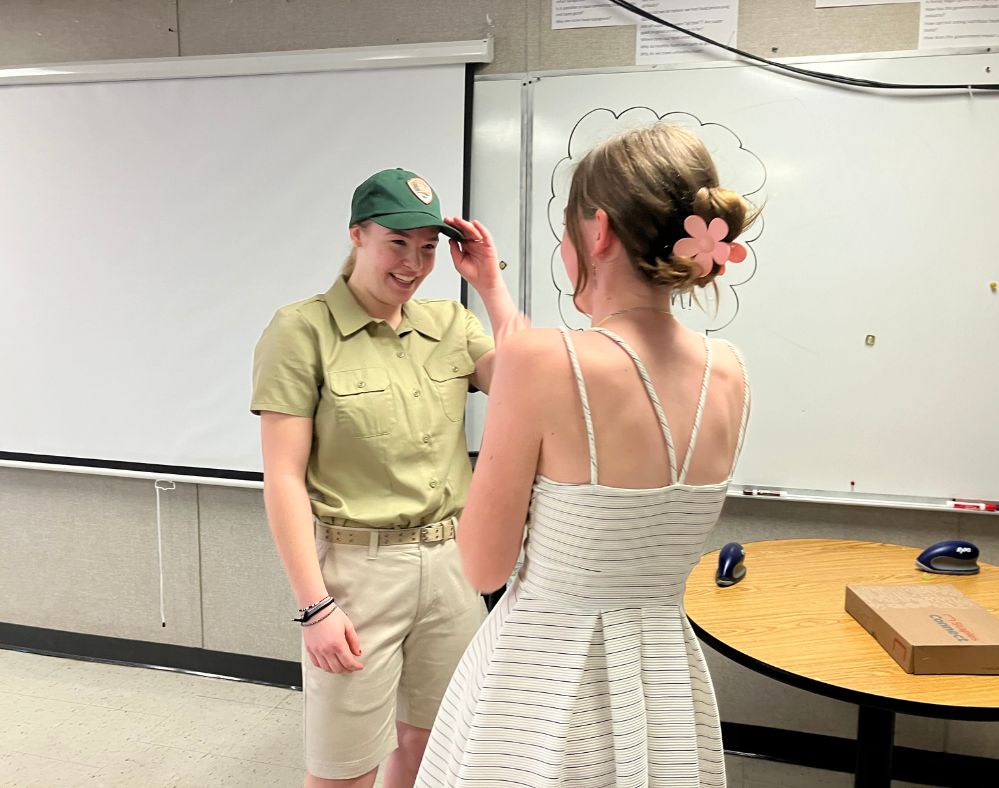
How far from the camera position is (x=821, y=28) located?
2.13 meters

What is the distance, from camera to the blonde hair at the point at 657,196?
0.90 m

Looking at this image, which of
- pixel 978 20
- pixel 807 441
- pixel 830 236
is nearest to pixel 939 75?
pixel 978 20

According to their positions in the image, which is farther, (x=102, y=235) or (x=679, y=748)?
(x=102, y=235)

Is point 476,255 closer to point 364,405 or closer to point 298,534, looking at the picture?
point 364,405

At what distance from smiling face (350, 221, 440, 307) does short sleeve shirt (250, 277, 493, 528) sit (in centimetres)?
5

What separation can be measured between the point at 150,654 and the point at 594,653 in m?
2.40

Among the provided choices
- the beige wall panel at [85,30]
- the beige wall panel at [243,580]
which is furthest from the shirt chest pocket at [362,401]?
the beige wall panel at [85,30]

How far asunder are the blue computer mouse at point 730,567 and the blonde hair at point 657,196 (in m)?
0.95

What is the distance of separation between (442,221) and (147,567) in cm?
203

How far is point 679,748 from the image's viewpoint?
1.01m

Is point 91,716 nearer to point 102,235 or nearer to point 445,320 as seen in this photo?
point 102,235

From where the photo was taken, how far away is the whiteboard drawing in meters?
2.20

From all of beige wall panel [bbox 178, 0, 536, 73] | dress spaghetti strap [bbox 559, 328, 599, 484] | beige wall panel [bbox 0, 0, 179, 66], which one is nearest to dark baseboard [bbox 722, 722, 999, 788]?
dress spaghetti strap [bbox 559, 328, 599, 484]

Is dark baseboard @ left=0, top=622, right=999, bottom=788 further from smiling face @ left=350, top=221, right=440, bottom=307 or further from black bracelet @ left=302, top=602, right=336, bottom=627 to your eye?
smiling face @ left=350, top=221, right=440, bottom=307
